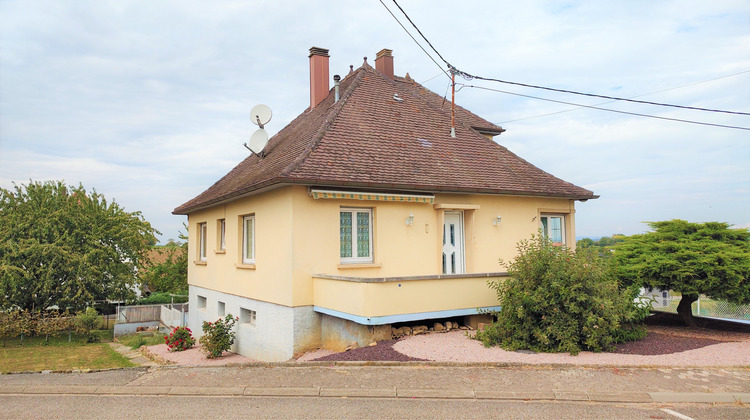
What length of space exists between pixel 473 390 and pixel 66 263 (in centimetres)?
2319

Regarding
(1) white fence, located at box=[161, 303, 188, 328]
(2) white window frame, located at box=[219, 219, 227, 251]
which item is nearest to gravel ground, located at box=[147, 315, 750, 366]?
(2) white window frame, located at box=[219, 219, 227, 251]

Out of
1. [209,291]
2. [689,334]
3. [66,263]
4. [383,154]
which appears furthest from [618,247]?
[66,263]

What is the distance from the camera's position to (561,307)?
31.3ft

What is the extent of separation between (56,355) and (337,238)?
1212 cm

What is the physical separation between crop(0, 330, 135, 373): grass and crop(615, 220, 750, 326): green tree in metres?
13.6

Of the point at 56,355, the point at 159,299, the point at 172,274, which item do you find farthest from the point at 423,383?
the point at 159,299

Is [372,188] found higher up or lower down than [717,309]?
higher up

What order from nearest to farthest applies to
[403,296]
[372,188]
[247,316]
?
[403,296]
[372,188]
[247,316]

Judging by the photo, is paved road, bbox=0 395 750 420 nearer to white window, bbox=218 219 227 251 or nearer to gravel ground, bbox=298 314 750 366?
gravel ground, bbox=298 314 750 366

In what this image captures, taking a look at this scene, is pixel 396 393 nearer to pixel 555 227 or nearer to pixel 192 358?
pixel 192 358

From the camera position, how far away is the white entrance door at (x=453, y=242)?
13812 mm

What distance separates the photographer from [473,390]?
7.17 metres

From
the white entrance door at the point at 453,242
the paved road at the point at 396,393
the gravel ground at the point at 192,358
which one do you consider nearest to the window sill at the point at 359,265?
the white entrance door at the point at 453,242

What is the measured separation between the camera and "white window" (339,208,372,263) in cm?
1241
